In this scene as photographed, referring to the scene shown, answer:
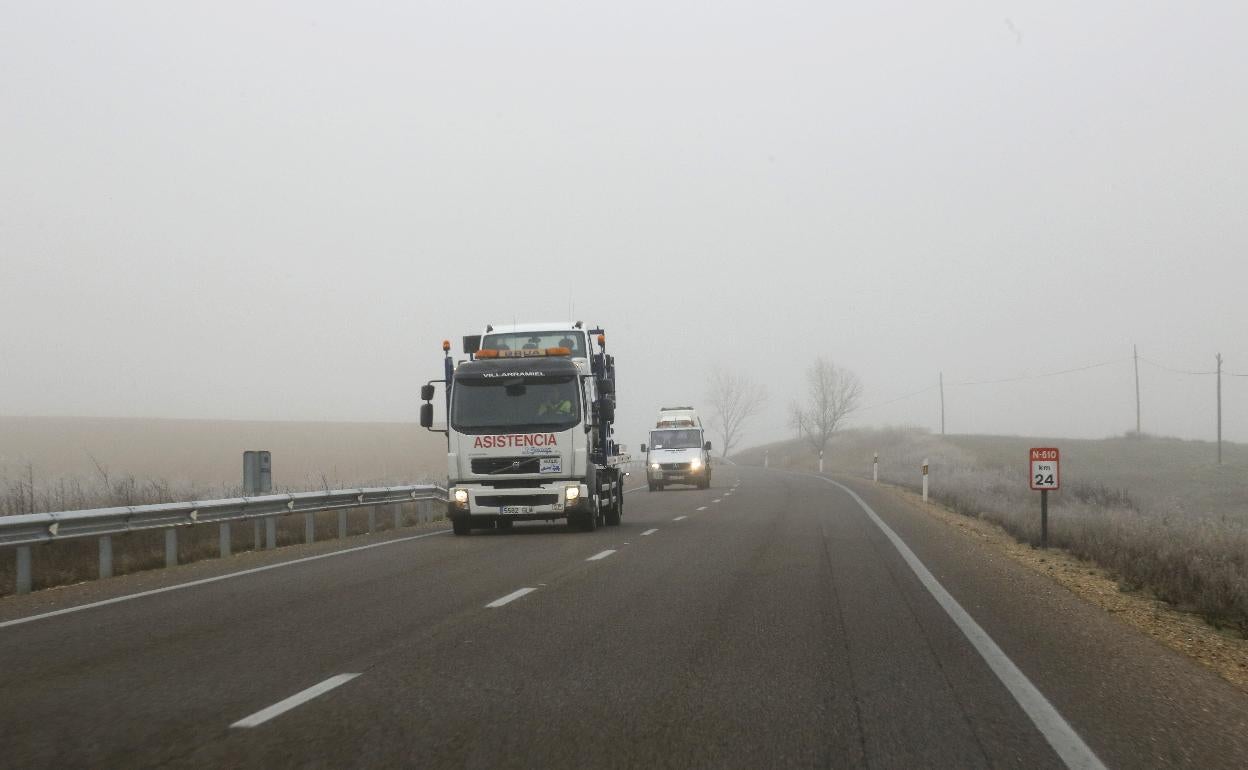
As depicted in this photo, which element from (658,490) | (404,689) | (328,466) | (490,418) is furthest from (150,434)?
(404,689)

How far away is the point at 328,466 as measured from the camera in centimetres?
5678

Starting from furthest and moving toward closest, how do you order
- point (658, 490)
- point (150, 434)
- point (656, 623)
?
point (150, 434), point (658, 490), point (656, 623)

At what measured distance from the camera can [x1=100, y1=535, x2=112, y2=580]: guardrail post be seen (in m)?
15.5

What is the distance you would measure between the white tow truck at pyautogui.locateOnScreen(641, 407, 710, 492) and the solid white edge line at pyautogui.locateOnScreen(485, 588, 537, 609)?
32.3m

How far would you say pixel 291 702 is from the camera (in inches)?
282

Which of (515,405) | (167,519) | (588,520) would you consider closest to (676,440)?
(588,520)

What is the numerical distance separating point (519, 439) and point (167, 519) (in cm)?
636

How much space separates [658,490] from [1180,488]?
90.7 feet

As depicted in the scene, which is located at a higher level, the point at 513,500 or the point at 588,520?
the point at 513,500

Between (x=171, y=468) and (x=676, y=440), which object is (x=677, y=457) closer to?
(x=676, y=440)

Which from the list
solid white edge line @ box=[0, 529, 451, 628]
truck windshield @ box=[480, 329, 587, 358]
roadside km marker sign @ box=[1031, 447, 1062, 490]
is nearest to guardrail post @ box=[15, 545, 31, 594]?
solid white edge line @ box=[0, 529, 451, 628]

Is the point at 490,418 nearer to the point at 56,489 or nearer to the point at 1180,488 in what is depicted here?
the point at 56,489

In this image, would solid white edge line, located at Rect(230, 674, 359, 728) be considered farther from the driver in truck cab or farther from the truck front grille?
the driver in truck cab

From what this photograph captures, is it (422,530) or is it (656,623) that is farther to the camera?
(422,530)
